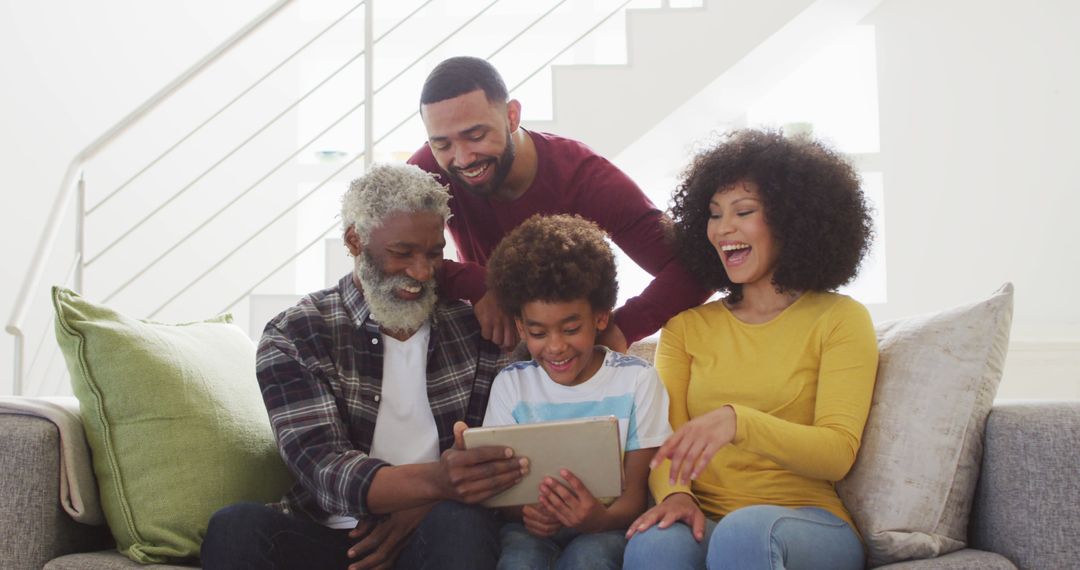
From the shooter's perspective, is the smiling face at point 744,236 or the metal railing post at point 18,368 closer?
the smiling face at point 744,236

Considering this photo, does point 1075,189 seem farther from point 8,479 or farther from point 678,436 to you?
point 8,479

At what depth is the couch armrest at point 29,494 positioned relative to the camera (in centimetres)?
152

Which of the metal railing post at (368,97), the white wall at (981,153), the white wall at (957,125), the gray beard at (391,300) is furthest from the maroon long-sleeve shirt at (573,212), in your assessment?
the white wall at (981,153)

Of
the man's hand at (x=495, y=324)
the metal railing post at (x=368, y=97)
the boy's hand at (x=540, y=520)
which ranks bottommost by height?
the boy's hand at (x=540, y=520)

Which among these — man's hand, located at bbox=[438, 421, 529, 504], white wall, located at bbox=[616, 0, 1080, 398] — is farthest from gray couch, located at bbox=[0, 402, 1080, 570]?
white wall, located at bbox=[616, 0, 1080, 398]

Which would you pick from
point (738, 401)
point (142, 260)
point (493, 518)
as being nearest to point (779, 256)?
point (738, 401)

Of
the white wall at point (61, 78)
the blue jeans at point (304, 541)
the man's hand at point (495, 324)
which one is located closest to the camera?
the blue jeans at point (304, 541)

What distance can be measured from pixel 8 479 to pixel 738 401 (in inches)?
46.0

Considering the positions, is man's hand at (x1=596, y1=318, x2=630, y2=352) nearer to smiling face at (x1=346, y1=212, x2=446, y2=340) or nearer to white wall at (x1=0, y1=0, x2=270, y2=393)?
smiling face at (x1=346, y1=212, x2=446, y2=340)

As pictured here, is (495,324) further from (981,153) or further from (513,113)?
(981,153)

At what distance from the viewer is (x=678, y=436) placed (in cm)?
133

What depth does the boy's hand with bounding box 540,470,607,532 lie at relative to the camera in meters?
1.42

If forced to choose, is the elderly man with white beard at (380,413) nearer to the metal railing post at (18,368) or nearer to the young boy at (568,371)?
the young boy at (568,371)

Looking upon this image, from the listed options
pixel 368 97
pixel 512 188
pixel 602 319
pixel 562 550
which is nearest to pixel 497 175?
pixel 512 188
